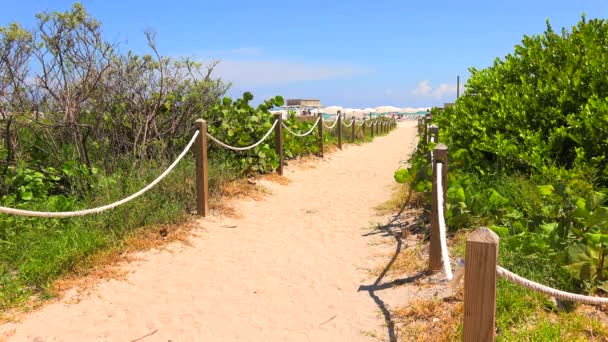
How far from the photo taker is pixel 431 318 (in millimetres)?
3283

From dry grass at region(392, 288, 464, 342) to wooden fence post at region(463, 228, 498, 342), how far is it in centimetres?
81

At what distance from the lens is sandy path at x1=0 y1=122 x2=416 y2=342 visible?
3.33m

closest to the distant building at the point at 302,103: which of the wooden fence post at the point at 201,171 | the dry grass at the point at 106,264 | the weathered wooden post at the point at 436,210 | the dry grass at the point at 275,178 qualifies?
the dry grass at the point at 275,178

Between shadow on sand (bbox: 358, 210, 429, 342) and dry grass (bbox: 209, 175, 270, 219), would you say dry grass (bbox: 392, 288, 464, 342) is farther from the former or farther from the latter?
dry grass (bbox: 209, 175, 270, 219)

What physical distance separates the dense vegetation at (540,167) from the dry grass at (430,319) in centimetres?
28

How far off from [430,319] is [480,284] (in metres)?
1.29

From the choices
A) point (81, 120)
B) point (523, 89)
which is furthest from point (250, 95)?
point (523, 89)

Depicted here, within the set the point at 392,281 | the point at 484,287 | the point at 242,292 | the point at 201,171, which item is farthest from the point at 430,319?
the point at 201,171

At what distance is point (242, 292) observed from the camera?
13.1ft

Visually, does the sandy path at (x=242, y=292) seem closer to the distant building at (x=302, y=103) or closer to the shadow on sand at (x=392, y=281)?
the shadow on sand at (x=392, y=281)

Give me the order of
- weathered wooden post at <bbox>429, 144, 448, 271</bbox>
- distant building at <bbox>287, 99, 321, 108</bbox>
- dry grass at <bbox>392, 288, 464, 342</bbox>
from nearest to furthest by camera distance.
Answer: dry grass at <bbox>392, 288, 464, 342</bbox> → weathered wooden post at <bbox>429, 144, 448, 271</bbox> → distant building at <bbox>287, 99, 321, 108</bbox>

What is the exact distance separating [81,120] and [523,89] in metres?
5.73

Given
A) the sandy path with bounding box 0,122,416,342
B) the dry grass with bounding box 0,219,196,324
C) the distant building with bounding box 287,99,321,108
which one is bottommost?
the sandy path with bounding box 0,122,416,342

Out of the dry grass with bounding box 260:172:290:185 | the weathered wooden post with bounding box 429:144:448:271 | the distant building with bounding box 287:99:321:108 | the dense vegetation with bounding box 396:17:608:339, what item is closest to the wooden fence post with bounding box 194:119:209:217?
the dense vegetation with bounding box 396:17:608:339
